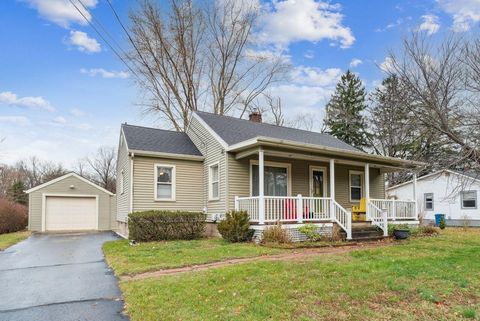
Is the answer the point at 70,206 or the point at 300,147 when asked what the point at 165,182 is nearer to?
the point at 300,147

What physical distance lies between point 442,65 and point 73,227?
61.9 ft

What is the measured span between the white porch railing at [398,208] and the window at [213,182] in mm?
6039

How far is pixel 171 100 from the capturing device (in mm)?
28219

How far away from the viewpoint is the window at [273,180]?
46.7ft

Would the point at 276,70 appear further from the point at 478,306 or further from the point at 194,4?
the point at 478,306

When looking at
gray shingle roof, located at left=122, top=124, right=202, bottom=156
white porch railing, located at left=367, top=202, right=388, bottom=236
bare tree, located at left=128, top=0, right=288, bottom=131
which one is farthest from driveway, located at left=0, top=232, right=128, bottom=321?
bare tree, located at left=128, top=0, right=288, bottom=131

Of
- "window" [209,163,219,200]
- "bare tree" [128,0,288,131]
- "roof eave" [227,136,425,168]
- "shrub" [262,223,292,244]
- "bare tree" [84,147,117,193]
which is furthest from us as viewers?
"bare tree" [84,147,117,193]

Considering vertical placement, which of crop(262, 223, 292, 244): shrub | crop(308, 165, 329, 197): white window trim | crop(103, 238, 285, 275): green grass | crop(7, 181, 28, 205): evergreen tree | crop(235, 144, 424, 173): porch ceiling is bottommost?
crop(103, 238, 285, 275): green grass

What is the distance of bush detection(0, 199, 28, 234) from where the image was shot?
2080 centimetres

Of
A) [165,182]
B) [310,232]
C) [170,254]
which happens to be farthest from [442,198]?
[170,254]

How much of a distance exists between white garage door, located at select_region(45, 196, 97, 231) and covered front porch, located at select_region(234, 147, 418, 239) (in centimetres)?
1120

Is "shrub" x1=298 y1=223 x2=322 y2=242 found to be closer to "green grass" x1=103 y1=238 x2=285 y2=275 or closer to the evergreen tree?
"green grass" x1=103 y1=238 x2=285 y2=275

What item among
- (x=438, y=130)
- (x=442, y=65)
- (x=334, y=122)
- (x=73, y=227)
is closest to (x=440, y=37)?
(x=442, y=65)

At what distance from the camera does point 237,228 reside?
11.8 m
